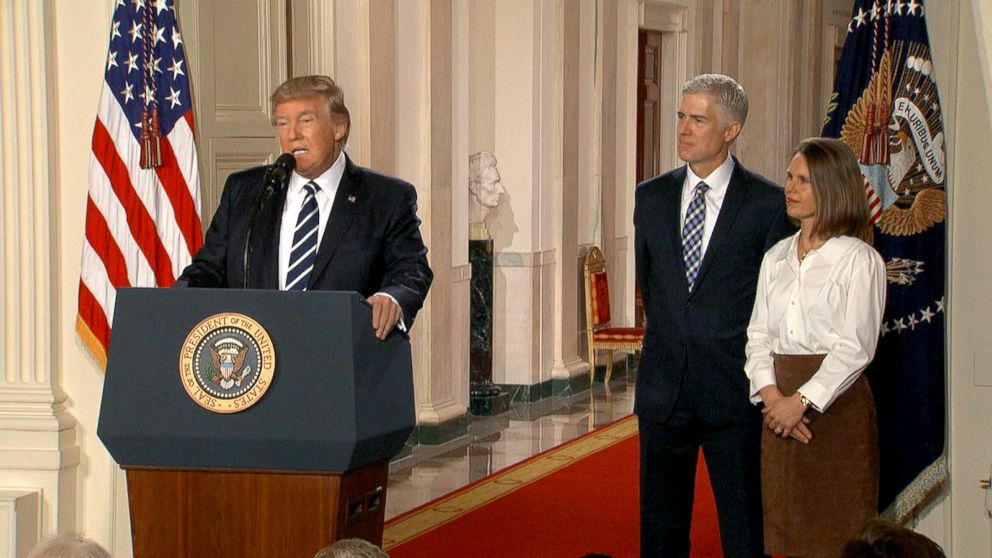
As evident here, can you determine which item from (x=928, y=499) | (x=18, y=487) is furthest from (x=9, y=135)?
(x=928, y=499)

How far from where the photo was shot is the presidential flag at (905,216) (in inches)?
199

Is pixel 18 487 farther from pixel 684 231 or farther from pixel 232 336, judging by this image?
pixel 684 231

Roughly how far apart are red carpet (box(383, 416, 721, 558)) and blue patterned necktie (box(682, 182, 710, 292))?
2163mm

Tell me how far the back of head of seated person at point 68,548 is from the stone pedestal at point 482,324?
8265mm

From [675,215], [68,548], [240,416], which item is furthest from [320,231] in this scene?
[68,548]

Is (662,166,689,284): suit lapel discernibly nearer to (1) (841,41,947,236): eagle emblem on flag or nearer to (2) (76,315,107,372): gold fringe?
(1) (841,41,947,236): eagle emblem on flag

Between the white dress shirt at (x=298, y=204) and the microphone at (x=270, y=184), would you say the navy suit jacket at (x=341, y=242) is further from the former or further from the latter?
the microphone at (x=270, y=184)

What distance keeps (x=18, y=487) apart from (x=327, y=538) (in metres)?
2.38

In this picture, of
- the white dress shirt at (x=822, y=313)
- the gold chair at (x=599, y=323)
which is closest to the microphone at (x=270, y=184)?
the white dress shirt at (x=822, y=313)

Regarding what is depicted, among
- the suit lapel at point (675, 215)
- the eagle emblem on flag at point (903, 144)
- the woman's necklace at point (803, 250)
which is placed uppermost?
the eagle emblem on flag at point (903, 144)

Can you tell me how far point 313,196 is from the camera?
12.8ft

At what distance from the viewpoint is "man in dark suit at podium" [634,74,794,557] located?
4395 mm

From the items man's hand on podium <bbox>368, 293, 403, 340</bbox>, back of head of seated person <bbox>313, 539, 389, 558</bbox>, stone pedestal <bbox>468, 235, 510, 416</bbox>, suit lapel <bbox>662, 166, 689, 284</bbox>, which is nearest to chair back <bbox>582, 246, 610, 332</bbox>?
stone pedestal <bbox>468, 235, 510, 416</bbox>

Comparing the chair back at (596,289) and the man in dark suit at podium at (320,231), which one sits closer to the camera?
the man in dark suit at podium at (320,231)
